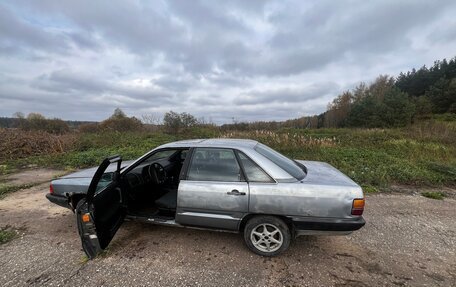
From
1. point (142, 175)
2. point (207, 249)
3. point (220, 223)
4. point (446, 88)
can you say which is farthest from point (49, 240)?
point (446, 88)

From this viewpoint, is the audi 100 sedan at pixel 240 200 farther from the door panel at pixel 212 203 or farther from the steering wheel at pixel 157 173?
the steering wheel at pixel 157 173

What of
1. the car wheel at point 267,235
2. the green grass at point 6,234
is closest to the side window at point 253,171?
the car wheel at point 267,235

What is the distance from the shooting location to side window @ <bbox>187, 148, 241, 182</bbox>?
2914mm

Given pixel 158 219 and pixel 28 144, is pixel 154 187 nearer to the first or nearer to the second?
pixel 158 219

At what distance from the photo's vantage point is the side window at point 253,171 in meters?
2.79

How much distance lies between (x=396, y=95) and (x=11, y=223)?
142ft

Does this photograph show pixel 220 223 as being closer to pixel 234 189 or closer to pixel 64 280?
pixel 234 189

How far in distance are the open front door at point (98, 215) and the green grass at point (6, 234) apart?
5.48 ft

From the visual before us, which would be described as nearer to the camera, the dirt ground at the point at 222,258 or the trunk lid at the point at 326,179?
the dirt ground at the point at 222,258

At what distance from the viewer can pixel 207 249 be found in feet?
9.82

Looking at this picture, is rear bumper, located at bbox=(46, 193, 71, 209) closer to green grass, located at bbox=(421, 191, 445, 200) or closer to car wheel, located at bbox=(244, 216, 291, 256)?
car wheel, located at bbox=(244, 216, 291, 256)

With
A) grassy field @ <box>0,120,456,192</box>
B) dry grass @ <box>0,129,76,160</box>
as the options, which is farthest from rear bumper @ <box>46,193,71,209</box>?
dry grass @ <box>0,129,76,160</box>

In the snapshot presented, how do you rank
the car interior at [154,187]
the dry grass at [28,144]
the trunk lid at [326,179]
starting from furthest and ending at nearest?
the dry grass at [28,144], the car interior at [154,187], the trunk lid at [326,179]

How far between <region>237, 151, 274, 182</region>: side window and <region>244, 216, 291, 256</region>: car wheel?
0.47 m
